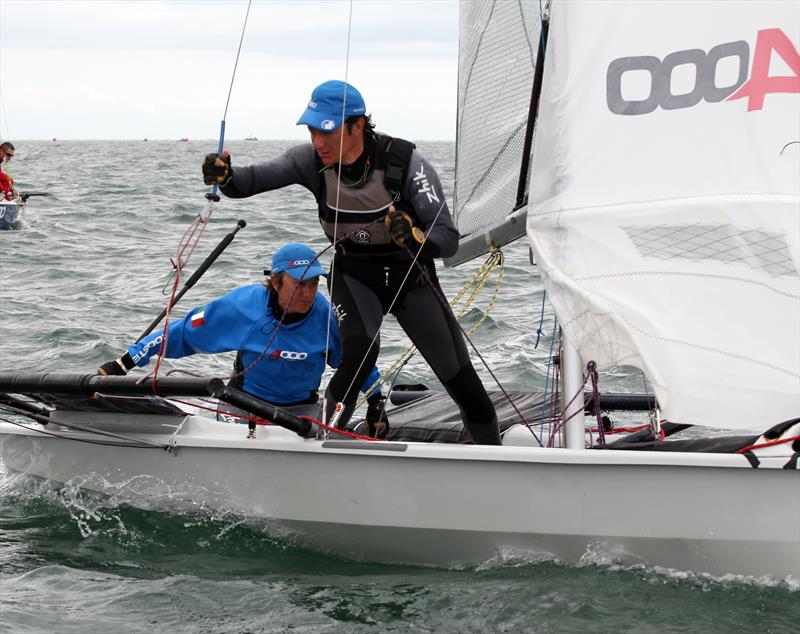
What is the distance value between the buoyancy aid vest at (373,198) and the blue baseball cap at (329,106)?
0.15 meters

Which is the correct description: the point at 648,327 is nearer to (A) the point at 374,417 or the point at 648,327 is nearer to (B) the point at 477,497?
(B) the point at 477,497

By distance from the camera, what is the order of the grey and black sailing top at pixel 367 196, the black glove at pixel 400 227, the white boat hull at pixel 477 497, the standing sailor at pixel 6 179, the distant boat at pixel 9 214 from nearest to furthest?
the white boat hull at pixel 477 497
the black glove at pixel 400 227
the grey and black sailing top at pixel 367 196
the distant boat at pixel 9 214
the standing sailor at pixel 6 179

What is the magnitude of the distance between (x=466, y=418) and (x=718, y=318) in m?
0.95

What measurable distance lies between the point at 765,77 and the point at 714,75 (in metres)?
0.13

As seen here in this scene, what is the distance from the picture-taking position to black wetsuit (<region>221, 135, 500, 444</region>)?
11.3 feet

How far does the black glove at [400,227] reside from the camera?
10.4 ft

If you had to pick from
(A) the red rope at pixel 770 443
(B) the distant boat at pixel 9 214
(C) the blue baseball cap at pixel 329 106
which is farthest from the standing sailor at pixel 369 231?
(B) the distant boat at pixel 9 214

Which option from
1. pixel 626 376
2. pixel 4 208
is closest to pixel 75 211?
pixel 4 208

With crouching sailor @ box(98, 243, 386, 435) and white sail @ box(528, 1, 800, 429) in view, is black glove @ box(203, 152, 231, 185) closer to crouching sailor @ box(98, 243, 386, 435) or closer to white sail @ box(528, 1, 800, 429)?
crouching sailor @ box(98, 243, 386, 435)

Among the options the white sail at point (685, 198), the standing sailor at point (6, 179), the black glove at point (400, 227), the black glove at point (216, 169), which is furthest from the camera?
the standing sailor at point (6, 179)

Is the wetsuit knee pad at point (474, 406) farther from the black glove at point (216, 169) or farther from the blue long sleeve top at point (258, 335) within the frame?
the black glove at point (216, 169)

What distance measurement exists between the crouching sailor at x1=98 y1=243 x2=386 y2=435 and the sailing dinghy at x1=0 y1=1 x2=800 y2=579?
41 cm

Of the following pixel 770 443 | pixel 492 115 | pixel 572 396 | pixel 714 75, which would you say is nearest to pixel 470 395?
pixel 572 396

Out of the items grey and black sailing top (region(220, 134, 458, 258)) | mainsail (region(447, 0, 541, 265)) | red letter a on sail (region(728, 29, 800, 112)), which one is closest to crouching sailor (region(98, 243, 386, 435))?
grey and black sailing top (region(220, 134, 458, 258))
